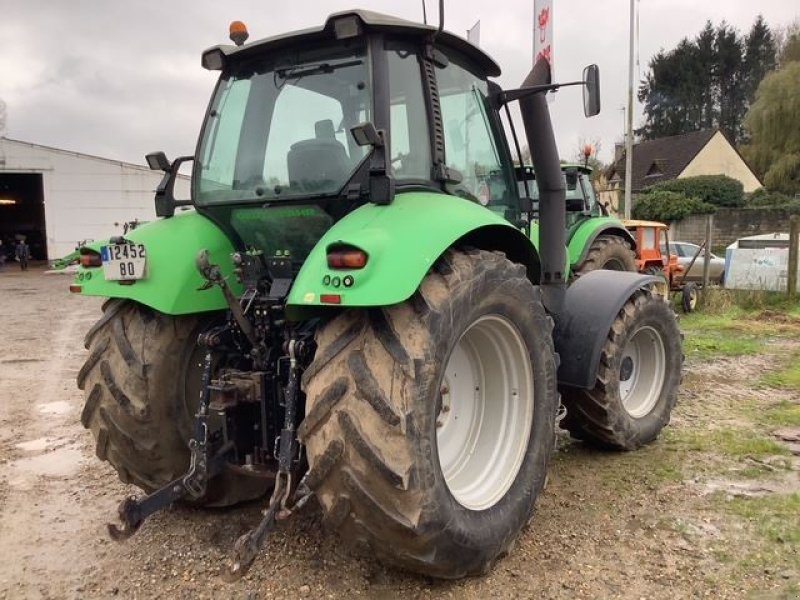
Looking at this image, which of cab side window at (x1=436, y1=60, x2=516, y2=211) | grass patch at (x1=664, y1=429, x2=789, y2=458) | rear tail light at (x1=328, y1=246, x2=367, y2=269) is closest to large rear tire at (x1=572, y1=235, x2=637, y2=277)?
grass patch at (x1=664, y1=429, x2=789, y2=458)

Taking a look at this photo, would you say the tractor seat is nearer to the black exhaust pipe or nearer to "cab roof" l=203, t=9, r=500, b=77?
"cab roof" l=203, t=9, r=500, b=77

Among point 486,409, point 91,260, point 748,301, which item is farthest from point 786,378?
point 91,260

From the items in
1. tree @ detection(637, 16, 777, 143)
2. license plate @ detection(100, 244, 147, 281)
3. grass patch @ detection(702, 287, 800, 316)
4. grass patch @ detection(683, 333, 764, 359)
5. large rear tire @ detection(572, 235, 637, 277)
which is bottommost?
grass patch @ detection(683, 333, 764, 359)

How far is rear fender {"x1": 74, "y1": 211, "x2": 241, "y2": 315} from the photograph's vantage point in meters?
3.09

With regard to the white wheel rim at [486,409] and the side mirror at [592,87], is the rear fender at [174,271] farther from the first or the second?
the side mirror at [592,87]

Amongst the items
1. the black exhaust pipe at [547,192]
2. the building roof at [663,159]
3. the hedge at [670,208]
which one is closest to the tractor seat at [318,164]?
the black exhaust pipe at [547,192]

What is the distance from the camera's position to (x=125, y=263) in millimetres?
3105

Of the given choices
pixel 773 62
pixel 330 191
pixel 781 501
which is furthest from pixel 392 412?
pixel 773 62

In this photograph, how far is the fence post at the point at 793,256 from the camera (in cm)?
1106

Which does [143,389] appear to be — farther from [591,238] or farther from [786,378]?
[591,238]

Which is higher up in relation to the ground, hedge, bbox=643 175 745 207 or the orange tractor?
hedge, bbox=643 175 745 207

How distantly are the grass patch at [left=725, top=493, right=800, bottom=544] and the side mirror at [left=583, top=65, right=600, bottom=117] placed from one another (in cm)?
223

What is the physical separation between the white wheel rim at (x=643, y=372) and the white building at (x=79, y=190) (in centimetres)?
2473

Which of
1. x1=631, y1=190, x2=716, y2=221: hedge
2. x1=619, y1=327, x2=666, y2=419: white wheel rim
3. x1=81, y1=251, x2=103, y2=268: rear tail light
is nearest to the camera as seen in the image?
x1=81, y1=251, x2=103, y2=268: rear tail light
